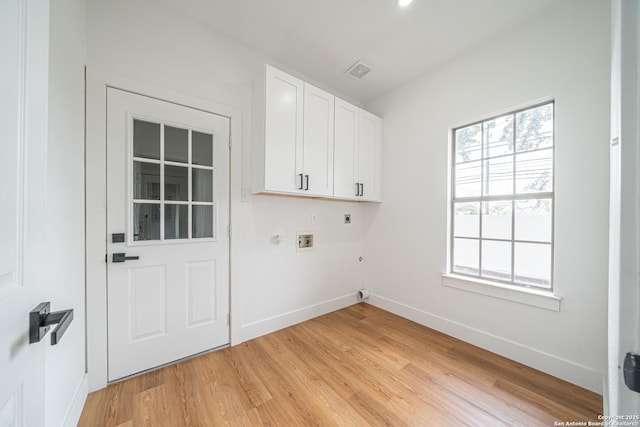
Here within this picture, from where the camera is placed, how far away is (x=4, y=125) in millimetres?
512

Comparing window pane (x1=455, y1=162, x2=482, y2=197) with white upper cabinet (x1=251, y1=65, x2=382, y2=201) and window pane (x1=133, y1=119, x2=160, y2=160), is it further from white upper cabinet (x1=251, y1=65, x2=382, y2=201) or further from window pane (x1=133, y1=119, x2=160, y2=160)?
window pane (x1=133, y1=119, x2=160, y2=160)

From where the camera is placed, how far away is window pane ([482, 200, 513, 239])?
2166 millimetres

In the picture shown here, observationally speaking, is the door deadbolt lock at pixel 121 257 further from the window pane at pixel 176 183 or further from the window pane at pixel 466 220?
the window pane at pixel 466 220

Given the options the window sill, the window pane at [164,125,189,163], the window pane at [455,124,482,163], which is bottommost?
the window sill

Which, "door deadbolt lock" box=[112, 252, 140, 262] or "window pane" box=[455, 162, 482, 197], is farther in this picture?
"window pane" box=[455, 162, 482, 197]

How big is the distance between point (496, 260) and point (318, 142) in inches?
83.8

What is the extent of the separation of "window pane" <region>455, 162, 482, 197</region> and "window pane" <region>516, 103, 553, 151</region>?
0.38 metres

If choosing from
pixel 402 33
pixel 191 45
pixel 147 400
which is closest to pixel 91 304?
pixel 147 400

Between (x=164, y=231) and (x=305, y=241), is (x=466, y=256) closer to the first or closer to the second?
(x=305, y=241)

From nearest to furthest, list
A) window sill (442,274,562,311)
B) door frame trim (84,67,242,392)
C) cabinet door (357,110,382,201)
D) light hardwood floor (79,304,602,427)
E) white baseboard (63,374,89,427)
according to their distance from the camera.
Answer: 1. white baseboard (63,374,89,427)
2. light hardwood floor (79,304,602,427)
3. door frame trim (84,67,242,392)
4. window sill (442,274,562,311)
5. cabinet door (357,110,382,201)

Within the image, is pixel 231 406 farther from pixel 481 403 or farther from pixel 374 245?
pixel 374 245

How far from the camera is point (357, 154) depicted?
285 centimetres

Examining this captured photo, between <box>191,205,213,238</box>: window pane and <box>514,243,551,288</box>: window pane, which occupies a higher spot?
<box>191,205,213,238</box>: window pane

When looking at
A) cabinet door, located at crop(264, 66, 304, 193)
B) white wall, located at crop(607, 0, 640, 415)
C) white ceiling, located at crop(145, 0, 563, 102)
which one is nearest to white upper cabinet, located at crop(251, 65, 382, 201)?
cabinet door, located at crop(264, 66, 304, 193)
